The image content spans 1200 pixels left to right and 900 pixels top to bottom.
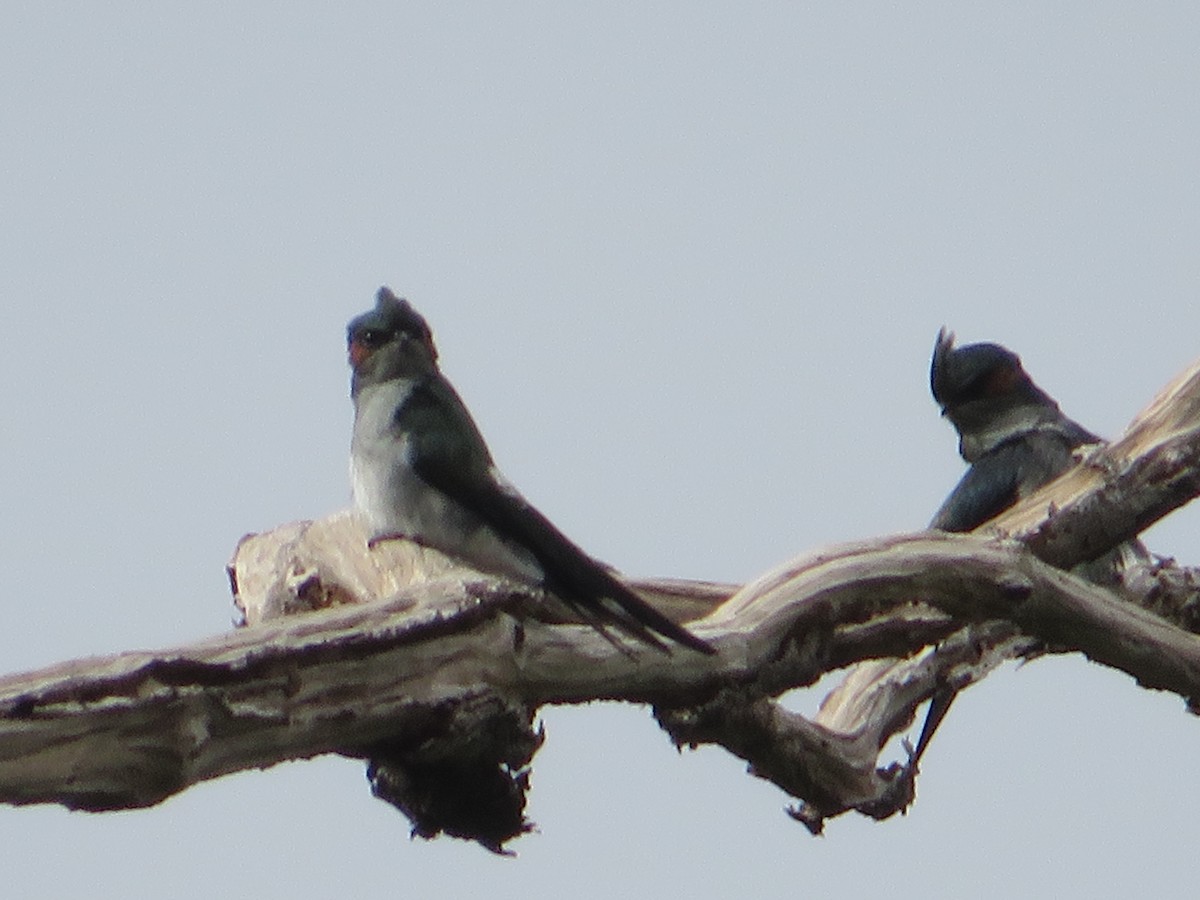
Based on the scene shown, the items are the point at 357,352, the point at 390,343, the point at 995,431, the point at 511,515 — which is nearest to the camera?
the point at 511,515

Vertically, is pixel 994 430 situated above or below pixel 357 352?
below

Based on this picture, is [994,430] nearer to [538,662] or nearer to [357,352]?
[357,352]

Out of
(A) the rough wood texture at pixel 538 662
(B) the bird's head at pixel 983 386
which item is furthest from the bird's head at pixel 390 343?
(B) the bird's head at pixel 983 386

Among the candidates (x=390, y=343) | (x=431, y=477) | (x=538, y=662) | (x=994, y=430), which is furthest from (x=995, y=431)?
(x=538, y=662)

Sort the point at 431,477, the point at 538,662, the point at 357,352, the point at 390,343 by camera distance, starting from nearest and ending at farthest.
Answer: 1. the point at 538,662
2. the point at 431,477
3. the point at 390,343
4. the point at 357,352

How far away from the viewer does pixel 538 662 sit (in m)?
6.18

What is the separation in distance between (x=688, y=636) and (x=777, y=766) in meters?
1.04

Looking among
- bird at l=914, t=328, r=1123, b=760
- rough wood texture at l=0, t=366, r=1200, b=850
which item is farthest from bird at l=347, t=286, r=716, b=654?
bird at l=914, t=328, r=1123, b=760

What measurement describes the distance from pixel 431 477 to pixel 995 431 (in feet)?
13.7

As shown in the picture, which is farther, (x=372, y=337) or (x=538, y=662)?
(x=372, y=337)

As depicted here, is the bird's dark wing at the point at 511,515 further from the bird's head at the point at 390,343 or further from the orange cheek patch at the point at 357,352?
the orange cheek patch at the point at 357,352

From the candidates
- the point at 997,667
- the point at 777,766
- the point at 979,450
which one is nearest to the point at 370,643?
the point at 777,766

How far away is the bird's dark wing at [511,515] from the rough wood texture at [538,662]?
0.19 metres

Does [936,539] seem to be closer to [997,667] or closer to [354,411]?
[997,667]
